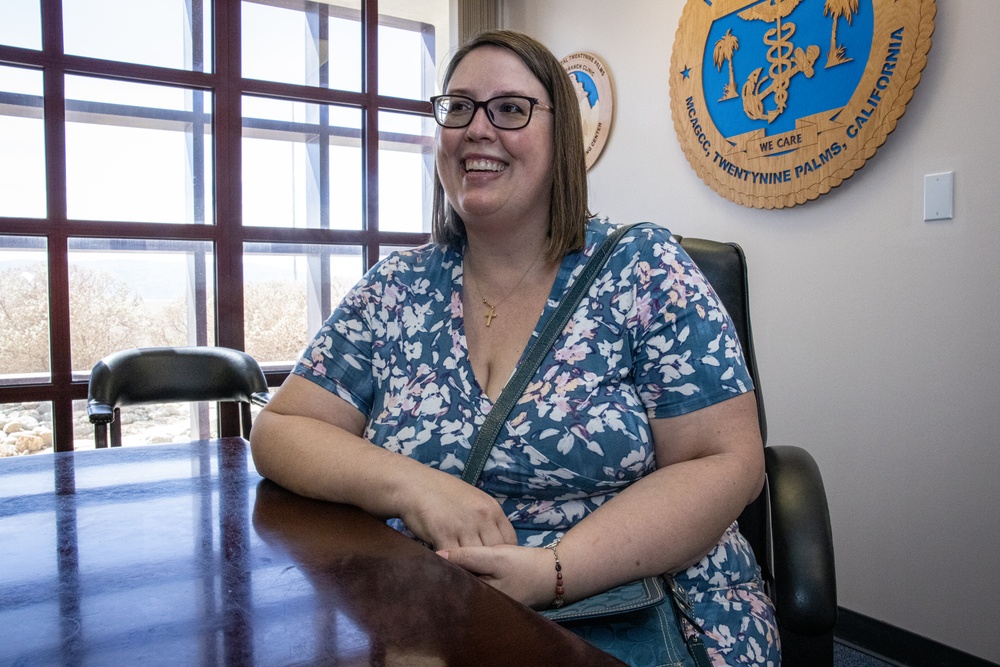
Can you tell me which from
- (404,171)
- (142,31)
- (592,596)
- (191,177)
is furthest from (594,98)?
(592,596)

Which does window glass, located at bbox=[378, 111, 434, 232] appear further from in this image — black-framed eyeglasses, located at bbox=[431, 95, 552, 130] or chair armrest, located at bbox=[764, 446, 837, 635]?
chair armrest, located at bbox=[764, 446, 837, 635]

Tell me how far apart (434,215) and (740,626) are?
0.91 m

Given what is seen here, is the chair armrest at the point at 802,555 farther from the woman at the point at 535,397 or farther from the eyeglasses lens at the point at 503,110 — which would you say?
the eyeglasses lens at the point at 503,110

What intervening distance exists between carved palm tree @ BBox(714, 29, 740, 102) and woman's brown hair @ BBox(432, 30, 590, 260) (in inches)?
49.8

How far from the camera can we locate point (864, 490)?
6.88 ft

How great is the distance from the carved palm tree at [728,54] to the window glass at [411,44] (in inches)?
61.6

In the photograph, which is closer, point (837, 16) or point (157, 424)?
point (837, 16)

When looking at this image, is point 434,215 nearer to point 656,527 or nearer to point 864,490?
point 656,527

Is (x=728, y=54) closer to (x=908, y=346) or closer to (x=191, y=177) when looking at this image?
(x=908, y=346)

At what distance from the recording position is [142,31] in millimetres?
2959

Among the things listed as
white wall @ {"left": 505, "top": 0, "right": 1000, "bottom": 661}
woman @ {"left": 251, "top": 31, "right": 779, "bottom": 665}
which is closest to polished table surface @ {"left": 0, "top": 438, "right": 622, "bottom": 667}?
woman @ {"left": 251, "top": 31, "right": 779, "bottom": 665}

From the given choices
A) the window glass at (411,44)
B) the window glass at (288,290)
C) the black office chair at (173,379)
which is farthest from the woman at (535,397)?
the window glass at (411,44)

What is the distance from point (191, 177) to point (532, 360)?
2.50 m

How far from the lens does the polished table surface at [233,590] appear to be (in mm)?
560
